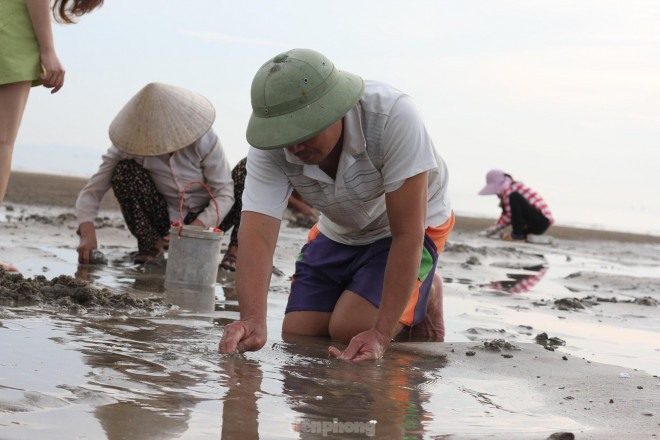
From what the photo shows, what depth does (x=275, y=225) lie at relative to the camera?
3.07 meters

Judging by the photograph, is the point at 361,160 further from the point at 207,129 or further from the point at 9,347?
the point at 207,129

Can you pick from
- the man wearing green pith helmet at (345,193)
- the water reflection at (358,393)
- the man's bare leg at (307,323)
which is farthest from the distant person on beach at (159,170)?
the water reflection at (358,393)

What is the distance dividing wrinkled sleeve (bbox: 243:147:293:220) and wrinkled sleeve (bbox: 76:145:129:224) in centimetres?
254

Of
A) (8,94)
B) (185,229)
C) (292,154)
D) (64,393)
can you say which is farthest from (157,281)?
(64,393)

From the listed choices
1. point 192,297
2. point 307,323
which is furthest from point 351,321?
point 192,297

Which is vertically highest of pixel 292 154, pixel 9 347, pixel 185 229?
pixel 292 154

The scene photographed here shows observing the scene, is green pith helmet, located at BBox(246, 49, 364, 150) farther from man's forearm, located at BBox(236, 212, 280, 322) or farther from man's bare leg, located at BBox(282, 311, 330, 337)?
man's bare leg, located at BBox(282, 311, 330, 337)

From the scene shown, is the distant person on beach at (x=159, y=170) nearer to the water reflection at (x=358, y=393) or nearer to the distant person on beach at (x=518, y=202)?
the water reflection at (x=358, y=393)

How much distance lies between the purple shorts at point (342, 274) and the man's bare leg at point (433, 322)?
12 cm

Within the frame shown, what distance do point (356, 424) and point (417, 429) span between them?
0.17 m

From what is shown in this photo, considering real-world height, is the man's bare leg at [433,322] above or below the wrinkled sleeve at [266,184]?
below

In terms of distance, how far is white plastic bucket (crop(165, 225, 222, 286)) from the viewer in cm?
470

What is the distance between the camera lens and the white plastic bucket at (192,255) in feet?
15.4

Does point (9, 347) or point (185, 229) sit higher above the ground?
point (185, 229)
